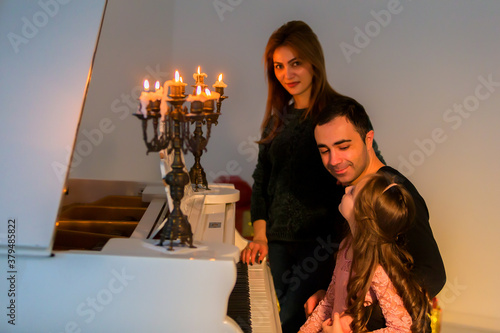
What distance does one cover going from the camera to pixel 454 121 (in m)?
4.27

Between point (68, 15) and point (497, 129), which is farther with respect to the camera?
point (497, 129)

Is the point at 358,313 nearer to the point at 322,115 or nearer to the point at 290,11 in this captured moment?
the point at 322,115

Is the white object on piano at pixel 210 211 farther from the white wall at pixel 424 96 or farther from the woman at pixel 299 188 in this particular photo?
the white wall at pixel 424 96

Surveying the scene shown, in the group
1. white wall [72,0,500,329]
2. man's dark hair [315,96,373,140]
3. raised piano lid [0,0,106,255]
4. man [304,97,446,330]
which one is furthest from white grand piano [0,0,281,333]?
white wall [72,0,500,329]

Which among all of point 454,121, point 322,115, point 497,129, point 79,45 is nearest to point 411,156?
point 454,121

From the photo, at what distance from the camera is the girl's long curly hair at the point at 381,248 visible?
187 cm

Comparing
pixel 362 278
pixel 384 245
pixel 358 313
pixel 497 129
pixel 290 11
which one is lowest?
pixel 358 313

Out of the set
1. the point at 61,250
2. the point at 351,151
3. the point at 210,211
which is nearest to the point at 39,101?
the point at 61,250

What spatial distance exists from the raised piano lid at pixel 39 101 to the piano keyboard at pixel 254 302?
731 mm

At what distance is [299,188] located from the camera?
2.71 metres

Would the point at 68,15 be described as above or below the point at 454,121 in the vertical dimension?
above

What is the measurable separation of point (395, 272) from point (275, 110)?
132 cm

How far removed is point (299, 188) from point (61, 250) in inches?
57.3

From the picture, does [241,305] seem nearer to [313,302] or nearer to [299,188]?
[313,302]
